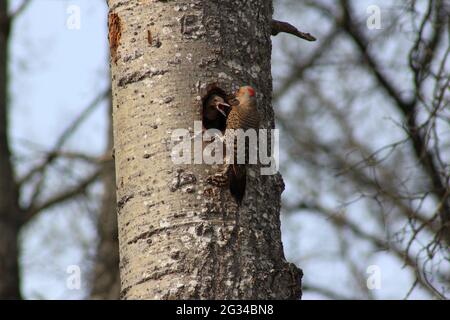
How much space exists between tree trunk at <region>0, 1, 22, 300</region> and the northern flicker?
5994mm

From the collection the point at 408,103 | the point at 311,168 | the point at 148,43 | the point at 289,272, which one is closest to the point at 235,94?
the point at 148,43

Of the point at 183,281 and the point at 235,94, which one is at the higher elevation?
the point at 235,94

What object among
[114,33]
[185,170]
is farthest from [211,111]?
[114,33]

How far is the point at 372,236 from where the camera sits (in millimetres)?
10844

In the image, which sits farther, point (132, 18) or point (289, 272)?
point (132, 18)

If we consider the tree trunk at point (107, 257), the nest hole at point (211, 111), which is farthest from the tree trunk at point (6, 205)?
the nest hole at point (211, 111)

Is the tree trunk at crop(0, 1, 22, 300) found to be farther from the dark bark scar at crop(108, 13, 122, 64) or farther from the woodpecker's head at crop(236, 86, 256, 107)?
the woodpecker's head at crop(236, 86, 256, 107)

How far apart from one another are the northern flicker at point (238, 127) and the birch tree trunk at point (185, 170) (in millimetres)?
36

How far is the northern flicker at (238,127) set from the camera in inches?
128
